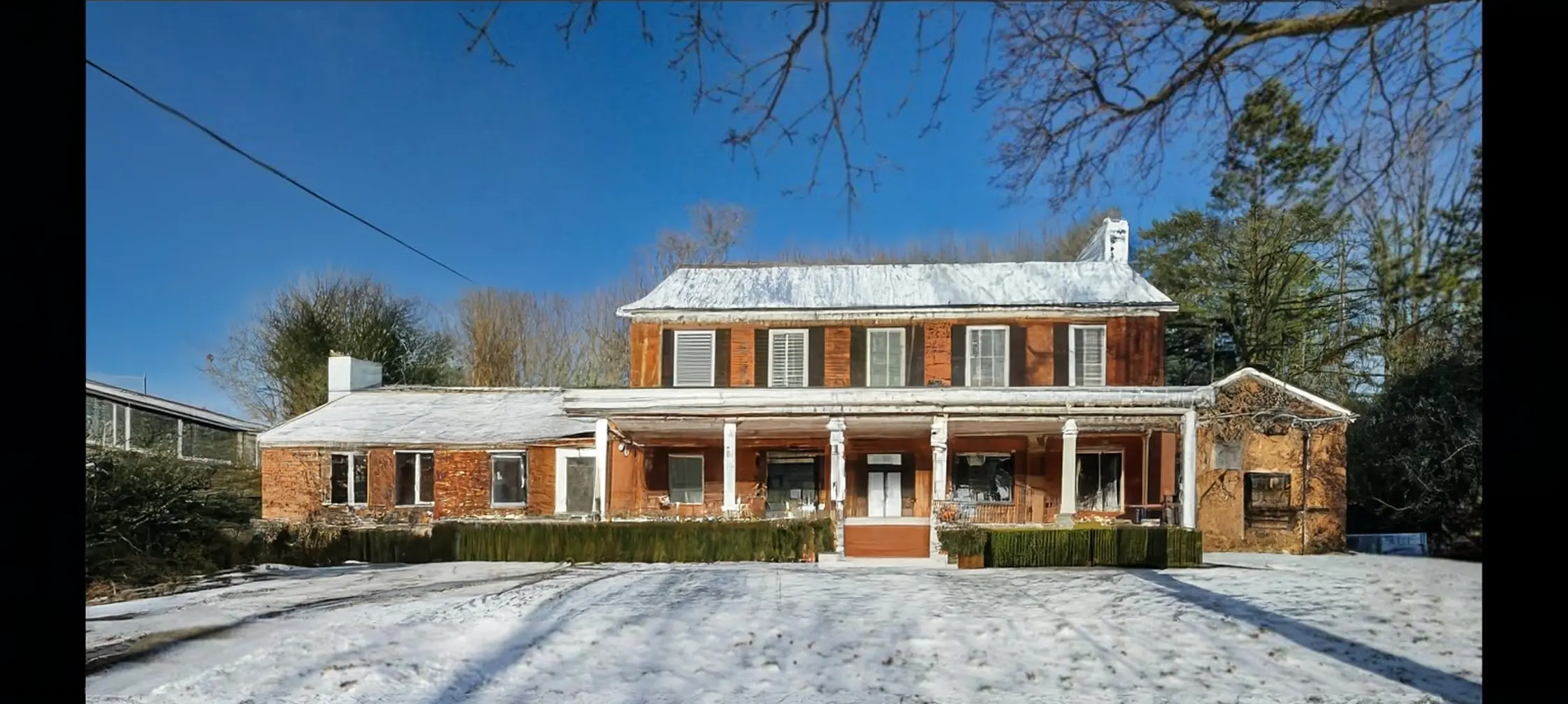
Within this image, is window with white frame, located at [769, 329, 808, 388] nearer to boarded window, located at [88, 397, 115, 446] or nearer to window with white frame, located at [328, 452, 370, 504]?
window with white frame, located at [328, 452, 370, 504]

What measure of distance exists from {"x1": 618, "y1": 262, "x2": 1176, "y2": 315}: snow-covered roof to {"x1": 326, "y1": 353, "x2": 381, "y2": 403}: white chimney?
691 cm

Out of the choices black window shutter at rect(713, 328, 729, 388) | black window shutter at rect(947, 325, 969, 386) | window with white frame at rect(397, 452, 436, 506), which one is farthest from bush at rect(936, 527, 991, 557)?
window with white frame at rect(397, 452, 436, 506)

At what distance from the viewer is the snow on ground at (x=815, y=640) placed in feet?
17.2

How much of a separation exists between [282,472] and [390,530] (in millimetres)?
4280

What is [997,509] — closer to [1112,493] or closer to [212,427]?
[1112,493]

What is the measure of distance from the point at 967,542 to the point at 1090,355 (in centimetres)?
590

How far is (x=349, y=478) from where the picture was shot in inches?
592

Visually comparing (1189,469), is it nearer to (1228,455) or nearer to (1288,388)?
(1228,455)

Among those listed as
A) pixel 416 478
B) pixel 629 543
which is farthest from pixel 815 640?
pixel 416 478

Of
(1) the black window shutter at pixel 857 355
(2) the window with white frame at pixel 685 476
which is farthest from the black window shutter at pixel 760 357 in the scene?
(2) the window with white frame at pixel 685 476

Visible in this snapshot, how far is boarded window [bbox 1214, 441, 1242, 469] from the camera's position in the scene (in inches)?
536

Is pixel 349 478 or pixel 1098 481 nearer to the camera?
pixel 349 478

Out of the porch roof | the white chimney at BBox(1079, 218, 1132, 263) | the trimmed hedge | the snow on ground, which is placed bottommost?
the trimmed hedge
